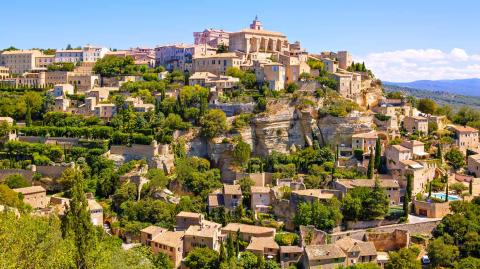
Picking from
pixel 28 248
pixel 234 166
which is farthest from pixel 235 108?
pixel 28 248

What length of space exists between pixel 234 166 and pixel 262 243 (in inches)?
521

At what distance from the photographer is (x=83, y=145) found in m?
50.5

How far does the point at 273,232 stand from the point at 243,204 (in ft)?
16.0

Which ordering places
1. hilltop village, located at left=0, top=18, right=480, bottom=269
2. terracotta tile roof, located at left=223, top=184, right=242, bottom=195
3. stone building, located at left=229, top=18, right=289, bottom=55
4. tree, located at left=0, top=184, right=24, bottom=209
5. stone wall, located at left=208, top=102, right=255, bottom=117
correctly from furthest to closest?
stone building, located at left=229, top=18, right=289, bottom=55 < stone wall, located at left=208, top=102, right=255, bottom=117 < terracotta tile roof, located at left=223, top=184, right=242, bottom=195 < tree, located at left=0, top=184, right=24, bottom=209 < hilltop village, located at left=0, top=18, right=480, bottom=269

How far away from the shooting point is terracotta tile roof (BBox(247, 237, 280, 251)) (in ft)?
118

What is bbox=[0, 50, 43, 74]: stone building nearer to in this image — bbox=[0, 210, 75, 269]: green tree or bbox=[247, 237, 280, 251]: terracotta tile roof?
bbox=[247, 237, 280, 251]: terracotta tile roof

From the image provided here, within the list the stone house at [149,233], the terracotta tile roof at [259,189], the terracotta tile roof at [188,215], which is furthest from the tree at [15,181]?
the terracotta tile roof at [259,189]

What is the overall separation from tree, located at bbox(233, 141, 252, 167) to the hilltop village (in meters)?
0.19

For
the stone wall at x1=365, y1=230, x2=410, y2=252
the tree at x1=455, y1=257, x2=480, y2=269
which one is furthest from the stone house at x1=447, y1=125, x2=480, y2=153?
the tree at x1=455, y1=257, x2=480, y2=269

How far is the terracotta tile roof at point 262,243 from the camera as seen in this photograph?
36.1 m

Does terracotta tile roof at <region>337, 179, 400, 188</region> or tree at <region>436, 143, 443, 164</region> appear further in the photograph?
tree at <region>436, 143, 443, 164</region>

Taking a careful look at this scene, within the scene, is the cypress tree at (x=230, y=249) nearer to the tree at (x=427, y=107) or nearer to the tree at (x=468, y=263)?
the tree at (x=468, y=263)

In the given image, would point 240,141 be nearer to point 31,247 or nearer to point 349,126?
point 349,126

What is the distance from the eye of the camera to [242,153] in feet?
157
